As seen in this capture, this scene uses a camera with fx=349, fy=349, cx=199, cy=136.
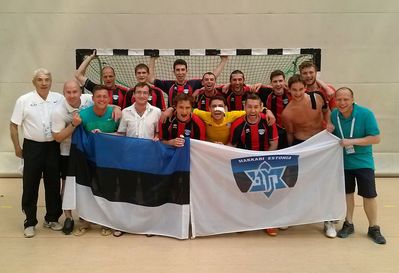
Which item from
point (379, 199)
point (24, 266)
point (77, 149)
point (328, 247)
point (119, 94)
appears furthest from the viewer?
point (379, 199)

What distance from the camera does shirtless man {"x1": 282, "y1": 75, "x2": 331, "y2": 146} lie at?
4.18 metres

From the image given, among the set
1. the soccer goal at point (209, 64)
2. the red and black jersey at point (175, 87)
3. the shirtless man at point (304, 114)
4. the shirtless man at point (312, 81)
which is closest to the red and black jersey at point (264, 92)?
the shirtless man at point (312, 81)

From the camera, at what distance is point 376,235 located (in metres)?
3.84

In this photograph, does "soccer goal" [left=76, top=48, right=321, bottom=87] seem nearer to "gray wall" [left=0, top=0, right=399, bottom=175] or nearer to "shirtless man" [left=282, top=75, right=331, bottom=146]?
"gray wall" [left=0, top=0, right=399, bottom=175]

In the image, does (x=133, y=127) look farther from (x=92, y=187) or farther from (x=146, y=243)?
(x=146, y=243)

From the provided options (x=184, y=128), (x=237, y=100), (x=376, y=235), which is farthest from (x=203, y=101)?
(x=376, y=235)

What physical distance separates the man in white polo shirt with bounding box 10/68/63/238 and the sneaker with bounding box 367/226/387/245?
12.0 feet

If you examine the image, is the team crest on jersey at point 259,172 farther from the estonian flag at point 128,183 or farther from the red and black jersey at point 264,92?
the red and black jersey at point 264,92

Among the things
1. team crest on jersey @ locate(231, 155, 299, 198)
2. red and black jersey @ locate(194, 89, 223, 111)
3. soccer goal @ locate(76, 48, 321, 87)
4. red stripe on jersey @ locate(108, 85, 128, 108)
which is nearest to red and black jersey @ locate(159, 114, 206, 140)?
team crest on jersey @ locate(231, 155, 299, 198)

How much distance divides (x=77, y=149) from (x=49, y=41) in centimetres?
391

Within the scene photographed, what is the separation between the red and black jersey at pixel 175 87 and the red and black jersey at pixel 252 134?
4.62ft

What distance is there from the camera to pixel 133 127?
4.06 meters

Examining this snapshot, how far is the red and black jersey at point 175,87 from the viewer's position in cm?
530

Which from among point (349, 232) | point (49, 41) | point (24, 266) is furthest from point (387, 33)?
point (24, 266)
